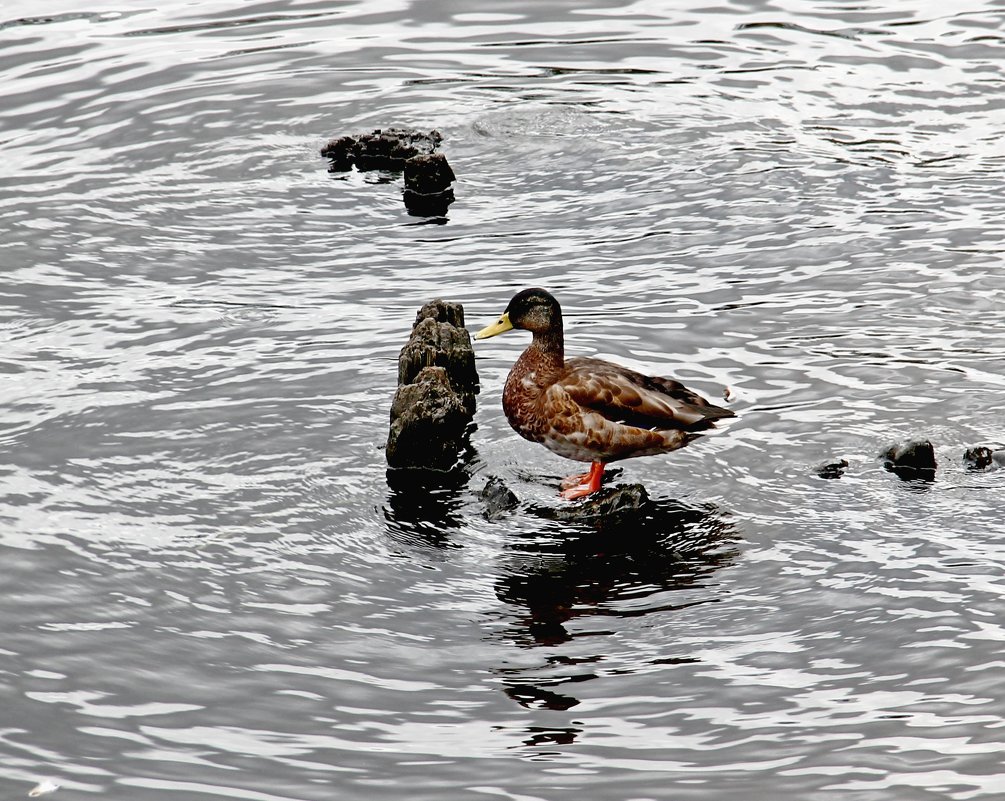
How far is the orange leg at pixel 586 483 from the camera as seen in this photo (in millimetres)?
10734

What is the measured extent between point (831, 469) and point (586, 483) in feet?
6.17

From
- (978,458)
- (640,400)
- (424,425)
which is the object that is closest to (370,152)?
(424,425)

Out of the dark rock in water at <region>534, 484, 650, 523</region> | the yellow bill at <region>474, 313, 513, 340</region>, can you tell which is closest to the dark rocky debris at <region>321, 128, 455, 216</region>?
the yellow bill at <region>474, 313, 513, 340</region>

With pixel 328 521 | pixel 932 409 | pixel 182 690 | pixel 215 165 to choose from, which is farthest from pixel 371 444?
pixel 215 165

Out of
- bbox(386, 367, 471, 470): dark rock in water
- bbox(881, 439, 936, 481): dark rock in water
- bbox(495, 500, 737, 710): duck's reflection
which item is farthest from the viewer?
bbox(386, 367, 471, 470): dark rock in water

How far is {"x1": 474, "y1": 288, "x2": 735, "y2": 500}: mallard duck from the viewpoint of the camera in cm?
1063

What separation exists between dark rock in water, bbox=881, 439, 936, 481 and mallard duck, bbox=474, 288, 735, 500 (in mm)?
1337

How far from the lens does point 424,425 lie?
35.9 feet

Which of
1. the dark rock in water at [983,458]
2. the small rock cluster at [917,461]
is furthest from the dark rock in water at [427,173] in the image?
the dark rock in water at [983,458]

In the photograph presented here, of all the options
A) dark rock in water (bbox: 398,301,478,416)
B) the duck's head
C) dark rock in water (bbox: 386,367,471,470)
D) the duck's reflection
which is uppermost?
the duck's head

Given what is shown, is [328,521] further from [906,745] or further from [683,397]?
[906,745]

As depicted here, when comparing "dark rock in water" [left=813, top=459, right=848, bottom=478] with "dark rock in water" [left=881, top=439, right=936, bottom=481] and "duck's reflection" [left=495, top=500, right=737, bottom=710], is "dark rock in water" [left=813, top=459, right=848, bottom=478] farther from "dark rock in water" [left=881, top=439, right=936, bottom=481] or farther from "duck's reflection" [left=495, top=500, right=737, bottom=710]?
"duck's reflection" [left=495, top=500, right=737, bottom=710]

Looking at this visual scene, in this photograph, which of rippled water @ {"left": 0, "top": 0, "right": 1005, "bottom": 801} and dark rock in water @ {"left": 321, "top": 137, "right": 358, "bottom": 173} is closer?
rippled water @ {"left": 0, "top": 0, "right": 1005, "bottom": 801}

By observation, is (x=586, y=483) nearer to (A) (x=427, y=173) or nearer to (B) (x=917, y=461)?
(B) (x=917, y=461)
